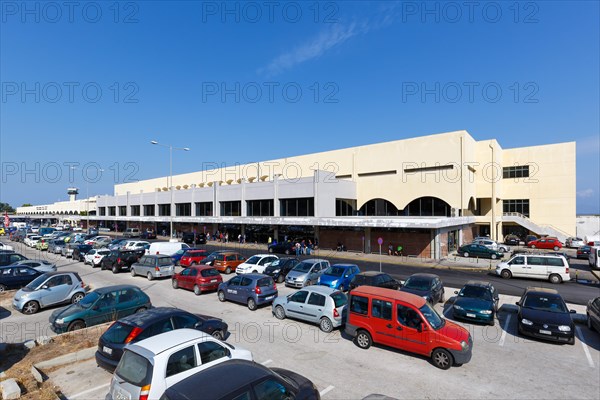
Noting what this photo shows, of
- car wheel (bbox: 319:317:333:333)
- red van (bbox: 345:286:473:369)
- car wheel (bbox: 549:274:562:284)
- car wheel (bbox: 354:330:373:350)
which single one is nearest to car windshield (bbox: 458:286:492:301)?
red van (bbox: 345:286:473:369)

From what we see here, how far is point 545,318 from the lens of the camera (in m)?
11.1

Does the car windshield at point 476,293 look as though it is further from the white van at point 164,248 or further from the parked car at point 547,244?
the parked car at point 547,244

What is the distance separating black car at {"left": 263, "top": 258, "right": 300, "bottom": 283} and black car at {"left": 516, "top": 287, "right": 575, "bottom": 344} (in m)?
12.7

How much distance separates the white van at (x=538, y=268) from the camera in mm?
21203

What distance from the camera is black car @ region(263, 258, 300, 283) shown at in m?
20.5

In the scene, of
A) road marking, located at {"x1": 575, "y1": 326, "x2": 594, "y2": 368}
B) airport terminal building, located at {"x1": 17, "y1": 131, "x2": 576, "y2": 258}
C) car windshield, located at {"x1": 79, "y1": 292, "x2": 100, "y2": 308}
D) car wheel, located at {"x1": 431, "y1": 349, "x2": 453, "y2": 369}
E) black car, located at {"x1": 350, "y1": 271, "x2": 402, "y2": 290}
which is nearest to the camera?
car wheel, located at {"x1": 431, "y1": 349, "x2": 453, "y2": 369}

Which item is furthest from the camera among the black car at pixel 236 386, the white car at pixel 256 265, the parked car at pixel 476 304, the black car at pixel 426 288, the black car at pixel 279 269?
the white car at pixel 256 265

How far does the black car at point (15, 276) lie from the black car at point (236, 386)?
64.8 feet

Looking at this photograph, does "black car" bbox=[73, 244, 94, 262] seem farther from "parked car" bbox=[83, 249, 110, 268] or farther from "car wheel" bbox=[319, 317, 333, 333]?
"car wheel" bbox=[319, 317, 333, 333]

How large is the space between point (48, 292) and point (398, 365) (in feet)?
50.9

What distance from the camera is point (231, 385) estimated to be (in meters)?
4.88

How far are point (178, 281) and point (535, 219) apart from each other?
5057cm

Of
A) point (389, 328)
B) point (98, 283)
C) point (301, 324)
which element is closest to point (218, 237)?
point (98, 283)

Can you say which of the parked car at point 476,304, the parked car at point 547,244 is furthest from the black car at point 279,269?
the parked car at point 547,244
